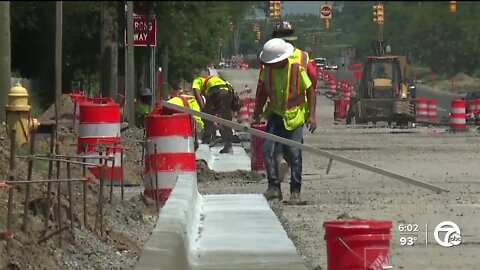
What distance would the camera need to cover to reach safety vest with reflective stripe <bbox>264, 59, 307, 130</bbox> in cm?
1234

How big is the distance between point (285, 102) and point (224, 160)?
23.6 feet

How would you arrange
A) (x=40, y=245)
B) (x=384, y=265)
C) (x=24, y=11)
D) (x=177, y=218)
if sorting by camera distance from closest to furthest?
1. (x=24, y=11)
2. (x=384, y=265)
3. (x=40, y=245)
4. (x=177, y=218)

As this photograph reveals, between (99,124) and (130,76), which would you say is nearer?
(99,124)

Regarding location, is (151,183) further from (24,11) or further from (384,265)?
(24,11)

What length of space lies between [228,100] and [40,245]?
1344 centimetres

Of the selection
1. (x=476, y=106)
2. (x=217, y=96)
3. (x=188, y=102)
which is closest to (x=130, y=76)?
(x=188, y=102)

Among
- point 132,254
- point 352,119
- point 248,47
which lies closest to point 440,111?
point 352,119

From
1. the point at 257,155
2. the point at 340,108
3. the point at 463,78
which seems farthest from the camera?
the point at 340,108

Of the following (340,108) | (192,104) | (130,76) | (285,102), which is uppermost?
(130,76)

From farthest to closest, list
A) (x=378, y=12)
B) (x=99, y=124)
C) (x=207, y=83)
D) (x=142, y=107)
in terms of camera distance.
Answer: (x=142, y=107)
(x=207, y=83)
(x=99, y=124)
(x=378, y=12)

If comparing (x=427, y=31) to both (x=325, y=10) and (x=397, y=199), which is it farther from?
(x=325, y=10)

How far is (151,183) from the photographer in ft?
39.3

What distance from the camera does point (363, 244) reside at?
6.56m

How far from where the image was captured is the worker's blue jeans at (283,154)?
1236 cm
